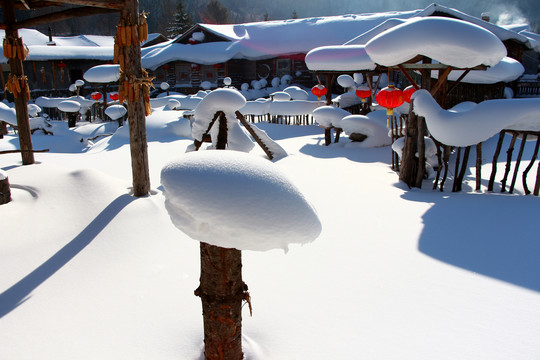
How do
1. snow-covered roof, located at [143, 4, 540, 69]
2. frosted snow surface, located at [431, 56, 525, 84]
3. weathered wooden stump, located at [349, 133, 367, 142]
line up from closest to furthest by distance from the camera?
frosted snow surface, located at [431, 56, 525, 84]
weathered wooden stump, located at [349, 133, 367, 142]
snow-covered roof, located at [143, 4, 540, 69]

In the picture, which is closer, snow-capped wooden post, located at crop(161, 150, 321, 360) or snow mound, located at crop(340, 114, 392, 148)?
snow-capped wooden post, located at crop(161, 150, 321, 360)

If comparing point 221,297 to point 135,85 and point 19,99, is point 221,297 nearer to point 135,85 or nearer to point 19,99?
point 135,85

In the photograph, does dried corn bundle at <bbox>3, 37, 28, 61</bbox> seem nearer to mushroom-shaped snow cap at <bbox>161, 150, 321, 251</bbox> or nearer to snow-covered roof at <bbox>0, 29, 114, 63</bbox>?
mushroom-shaped snow cap at <bbox>161, 150, 321, 251</bbox>

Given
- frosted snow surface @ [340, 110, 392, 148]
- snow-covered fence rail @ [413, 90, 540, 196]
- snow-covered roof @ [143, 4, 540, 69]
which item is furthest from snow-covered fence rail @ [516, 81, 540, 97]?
snow-covered fence rail @ [413, 90, 540, 196]

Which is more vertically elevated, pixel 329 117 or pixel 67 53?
pixel 67 53

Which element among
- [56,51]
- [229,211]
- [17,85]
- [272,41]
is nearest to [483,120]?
[229,211]

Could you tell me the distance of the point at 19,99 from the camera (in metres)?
6.49

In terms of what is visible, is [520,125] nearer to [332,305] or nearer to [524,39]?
[332,305]

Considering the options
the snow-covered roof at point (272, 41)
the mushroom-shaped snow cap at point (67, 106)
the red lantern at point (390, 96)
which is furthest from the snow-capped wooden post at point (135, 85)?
the snow-covered roof at point (272, 41)

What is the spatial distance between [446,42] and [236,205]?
4.79 m

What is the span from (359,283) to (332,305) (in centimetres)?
43

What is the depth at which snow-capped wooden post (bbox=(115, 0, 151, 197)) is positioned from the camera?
4.88 m

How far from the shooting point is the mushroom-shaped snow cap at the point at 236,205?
173 centimetres

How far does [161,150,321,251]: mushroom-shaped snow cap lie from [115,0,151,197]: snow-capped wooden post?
3394 mm
